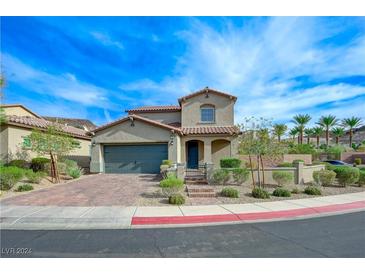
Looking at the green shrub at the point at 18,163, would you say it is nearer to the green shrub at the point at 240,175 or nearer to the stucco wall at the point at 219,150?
the green shrub at the point at 240,175

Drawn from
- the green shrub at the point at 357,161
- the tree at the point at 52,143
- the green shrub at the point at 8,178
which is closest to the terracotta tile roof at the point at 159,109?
the tree at the point at 52,143

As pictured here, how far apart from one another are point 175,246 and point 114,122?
14509 mm

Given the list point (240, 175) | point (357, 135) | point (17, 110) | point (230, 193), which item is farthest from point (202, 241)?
point (357, 135)

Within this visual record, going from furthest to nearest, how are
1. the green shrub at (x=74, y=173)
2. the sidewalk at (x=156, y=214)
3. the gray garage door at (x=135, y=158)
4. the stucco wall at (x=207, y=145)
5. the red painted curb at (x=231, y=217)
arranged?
1. the stucco wall at (x=207, y=145)
2. the gray garage door at (x=135, y=158)
3. the green shrub at (x=74, y=173)
4. the red painted curb at (x=231, y=217)
5. the sidewalk at (x=156, y=214)

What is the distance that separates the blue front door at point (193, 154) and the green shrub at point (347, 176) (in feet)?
35.9

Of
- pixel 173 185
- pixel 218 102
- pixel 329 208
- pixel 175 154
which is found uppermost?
pixel 218 102

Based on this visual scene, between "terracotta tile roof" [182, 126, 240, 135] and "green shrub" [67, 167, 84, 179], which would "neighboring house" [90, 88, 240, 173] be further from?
"green shrub" [67, 167, 84, 179]

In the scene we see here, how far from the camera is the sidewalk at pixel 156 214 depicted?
696 centimetres

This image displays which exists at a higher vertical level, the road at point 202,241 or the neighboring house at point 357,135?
the neighboring house at point 357,135

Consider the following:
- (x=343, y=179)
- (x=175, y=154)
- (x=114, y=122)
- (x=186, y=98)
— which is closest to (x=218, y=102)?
(x=186, y=98)

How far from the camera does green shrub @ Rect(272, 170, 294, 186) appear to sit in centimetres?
1313

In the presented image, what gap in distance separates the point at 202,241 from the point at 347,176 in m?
12.7

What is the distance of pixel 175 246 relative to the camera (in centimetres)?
536

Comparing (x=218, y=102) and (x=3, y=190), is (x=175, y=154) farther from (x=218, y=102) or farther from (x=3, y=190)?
(x=3, y=190)
